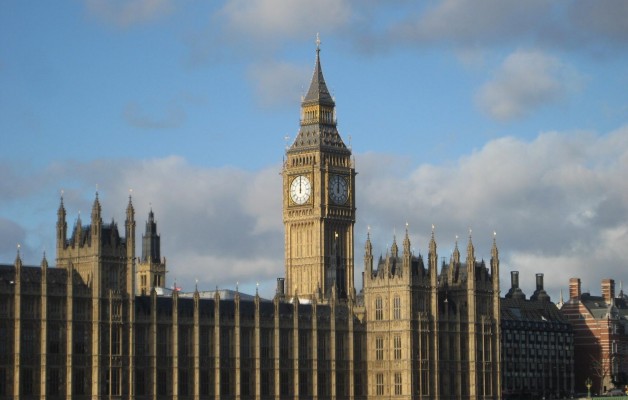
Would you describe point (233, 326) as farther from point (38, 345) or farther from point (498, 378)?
point (498, 378)

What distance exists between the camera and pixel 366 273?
582 feet

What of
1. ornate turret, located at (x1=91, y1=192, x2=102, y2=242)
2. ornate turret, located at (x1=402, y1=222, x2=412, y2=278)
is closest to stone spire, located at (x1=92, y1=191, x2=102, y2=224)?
ornate turret, located at (x1=91, y1=192, x2=102, y2=242)

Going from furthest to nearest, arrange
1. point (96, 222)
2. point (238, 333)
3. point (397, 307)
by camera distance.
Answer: point (397, 307) → point (238, 333) → point (96, 222)

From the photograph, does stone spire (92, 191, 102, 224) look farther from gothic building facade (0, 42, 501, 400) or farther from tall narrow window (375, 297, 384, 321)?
A: tall narrow window (375, 297, 384, 321)

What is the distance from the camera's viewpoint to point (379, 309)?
177m

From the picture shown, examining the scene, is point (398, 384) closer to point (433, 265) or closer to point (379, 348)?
point (379, 348)

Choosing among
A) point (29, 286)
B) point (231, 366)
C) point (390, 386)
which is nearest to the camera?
point (29, 286)

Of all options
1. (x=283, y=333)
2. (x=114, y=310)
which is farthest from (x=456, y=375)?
(x=114, y=310)

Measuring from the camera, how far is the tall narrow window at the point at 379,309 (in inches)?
6962

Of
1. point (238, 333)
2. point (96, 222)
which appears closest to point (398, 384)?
point (238, 333)

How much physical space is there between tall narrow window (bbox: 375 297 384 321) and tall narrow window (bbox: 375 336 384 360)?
2.24 m

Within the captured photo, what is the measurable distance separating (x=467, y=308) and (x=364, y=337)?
13.1 metres

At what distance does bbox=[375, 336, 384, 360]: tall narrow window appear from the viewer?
579 feet

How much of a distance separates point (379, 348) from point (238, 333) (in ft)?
68.7
